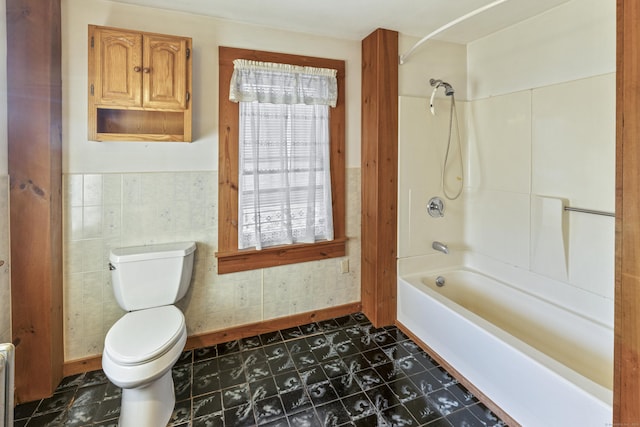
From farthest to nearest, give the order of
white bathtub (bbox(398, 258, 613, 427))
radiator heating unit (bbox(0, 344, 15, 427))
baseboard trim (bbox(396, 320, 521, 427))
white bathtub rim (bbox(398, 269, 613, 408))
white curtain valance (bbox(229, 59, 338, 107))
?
white curtain valance (bbox(229, 59, 338, 107))
baseboard trim (bbox(396, 320, 521, 427))
white bathtub (bbox(398, 258, 613, 427))
white bathtub rim (bbox(398, 269, 613, 408))
radiator heating unit (bbox(0, 344, 15, 427))

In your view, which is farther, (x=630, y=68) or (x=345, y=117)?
(x=345, y=117)

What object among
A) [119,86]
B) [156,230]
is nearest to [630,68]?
[119,86]

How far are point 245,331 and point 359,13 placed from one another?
2.42 m

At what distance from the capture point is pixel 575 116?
6.61 ft

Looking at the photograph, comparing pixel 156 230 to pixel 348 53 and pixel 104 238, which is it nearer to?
pixel 104 238

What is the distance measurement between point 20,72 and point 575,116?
3.22m

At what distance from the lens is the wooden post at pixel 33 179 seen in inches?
69.5

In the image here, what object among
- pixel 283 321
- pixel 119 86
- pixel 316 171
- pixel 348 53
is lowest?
pixel 283 321

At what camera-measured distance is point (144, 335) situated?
1688 mm

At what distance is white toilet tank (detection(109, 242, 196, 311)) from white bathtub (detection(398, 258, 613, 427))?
1658 mm

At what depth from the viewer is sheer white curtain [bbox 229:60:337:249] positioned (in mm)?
2312

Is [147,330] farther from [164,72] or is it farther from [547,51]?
[547,51]

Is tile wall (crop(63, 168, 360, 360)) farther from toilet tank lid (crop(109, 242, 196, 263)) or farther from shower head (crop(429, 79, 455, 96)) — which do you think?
shower head (crop(429, 79, 455, 96))

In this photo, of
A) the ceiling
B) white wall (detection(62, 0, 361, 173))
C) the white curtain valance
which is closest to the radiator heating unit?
white wall (detection(62, 0, 361, 173))
